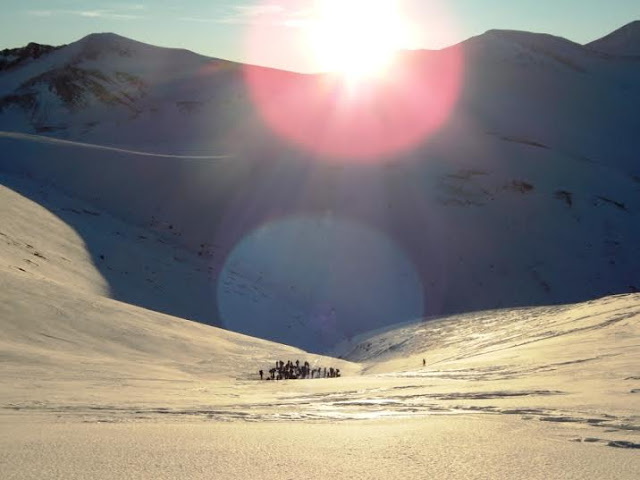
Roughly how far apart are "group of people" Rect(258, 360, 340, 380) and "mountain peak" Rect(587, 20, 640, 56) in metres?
75.8

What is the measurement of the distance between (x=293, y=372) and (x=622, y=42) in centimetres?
8267

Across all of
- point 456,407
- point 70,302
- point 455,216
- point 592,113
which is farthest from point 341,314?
point 592,113

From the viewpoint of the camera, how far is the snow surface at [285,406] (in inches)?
145

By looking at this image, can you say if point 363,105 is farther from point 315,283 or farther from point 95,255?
point 95,255

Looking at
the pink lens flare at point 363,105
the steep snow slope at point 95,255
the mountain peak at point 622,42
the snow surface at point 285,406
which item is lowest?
the snow surface at point 285,406

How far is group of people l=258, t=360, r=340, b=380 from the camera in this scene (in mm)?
12765

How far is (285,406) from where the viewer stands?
6309 millimetres

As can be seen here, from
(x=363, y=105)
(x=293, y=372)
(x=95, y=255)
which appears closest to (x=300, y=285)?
(x=95, y=255)

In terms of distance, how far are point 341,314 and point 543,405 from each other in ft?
64.4

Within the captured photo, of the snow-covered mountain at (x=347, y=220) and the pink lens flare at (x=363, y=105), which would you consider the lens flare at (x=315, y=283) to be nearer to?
the snow-covered mountain at (x=347, y=220)

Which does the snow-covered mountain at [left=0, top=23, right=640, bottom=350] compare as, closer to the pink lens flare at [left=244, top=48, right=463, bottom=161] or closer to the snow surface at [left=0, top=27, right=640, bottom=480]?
the snow surface at [left=0, top=27, right=640, bottom=480]

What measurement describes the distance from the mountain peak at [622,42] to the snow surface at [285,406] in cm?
7532

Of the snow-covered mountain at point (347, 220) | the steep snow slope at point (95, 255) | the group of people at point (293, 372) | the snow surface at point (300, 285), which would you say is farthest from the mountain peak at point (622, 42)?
the group of people at point (293, 372)

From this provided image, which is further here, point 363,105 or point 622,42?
point 622,42
